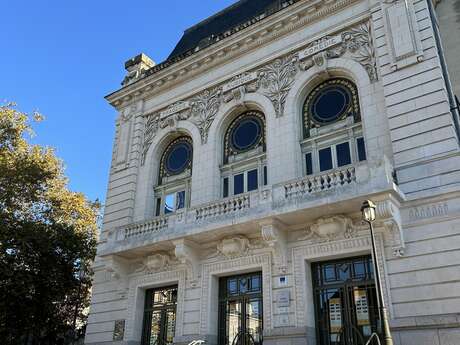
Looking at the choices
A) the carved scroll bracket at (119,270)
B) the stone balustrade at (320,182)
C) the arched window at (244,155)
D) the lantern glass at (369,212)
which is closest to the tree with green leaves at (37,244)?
the carved scroll bracket at (119,270)

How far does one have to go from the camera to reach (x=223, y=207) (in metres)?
16.4

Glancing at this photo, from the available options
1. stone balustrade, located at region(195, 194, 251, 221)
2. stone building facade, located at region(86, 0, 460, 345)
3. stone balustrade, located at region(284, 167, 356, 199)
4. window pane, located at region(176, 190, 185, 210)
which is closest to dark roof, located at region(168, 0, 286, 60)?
stone building facade, located at region(86, 0, 460, 345)

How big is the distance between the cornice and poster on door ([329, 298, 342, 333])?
10.9 metres

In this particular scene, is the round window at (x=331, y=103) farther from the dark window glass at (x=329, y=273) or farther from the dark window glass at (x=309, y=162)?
the dark window glass at (x=329, y=273)

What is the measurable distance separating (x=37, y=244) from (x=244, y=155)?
1247 cm

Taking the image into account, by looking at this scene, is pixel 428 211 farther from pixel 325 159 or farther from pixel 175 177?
pixel 175 177

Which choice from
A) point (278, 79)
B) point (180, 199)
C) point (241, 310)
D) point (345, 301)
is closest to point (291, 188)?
point (345, 301)

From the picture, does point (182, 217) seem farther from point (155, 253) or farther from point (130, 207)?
point (130, 207)

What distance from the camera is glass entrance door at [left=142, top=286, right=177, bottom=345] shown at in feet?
58.5

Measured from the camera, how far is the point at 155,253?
18297mm

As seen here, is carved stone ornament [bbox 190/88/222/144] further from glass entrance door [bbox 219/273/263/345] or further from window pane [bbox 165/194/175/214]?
glass entrance door [bbox 219/273/263/345]

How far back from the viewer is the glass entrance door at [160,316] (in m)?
17.8

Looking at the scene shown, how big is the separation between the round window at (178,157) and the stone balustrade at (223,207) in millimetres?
4390

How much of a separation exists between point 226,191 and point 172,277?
157 inches
